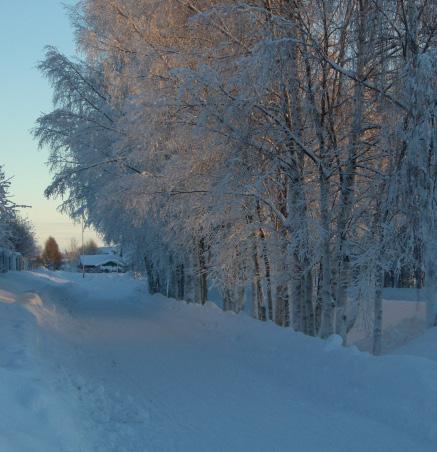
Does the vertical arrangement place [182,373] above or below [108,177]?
below

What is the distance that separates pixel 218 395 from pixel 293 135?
5.75 meters

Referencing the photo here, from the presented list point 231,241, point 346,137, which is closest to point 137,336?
point 231,241

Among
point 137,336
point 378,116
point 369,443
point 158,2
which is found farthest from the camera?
point 137,336

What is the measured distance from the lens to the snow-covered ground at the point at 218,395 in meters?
5.99

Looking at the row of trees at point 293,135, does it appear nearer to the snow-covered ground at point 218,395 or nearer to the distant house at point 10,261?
the snow-covered ground at point 218,395

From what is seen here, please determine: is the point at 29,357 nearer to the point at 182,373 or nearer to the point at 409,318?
the point at 182,373

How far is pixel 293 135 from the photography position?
39.1 feet

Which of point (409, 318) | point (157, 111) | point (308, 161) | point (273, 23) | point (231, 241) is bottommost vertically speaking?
point (409, 318)

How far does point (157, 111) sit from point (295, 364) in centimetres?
593

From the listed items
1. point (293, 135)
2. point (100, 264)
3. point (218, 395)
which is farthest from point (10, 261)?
point (100, 264)

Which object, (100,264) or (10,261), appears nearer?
(10,261)

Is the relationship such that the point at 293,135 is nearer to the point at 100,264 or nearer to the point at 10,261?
the point at 10,261

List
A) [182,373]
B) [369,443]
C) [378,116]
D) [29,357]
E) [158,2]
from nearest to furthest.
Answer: [369,443] < [29,357] < [182,373] < [378,116] < [158,2]

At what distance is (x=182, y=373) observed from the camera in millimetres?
9742
